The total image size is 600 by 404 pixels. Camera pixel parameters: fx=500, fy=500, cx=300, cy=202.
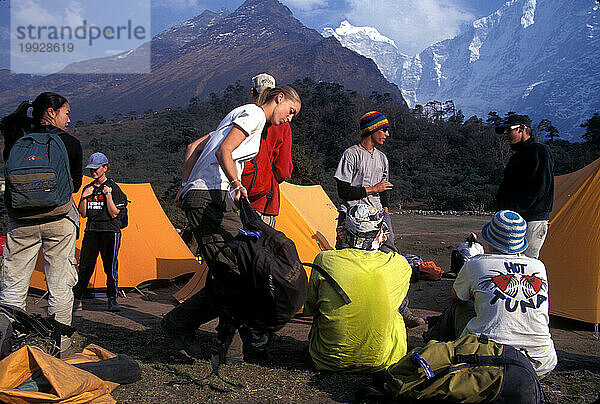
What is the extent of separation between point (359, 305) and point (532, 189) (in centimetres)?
210

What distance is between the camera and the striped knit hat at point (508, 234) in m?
2.99

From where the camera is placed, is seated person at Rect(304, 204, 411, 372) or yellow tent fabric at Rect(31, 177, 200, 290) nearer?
seated person at Rect(304, 204, 411, 372)

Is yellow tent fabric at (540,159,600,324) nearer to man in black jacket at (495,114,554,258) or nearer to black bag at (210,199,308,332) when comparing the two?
man in black jacket at (495,114,554,258)

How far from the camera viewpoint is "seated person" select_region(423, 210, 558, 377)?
2816mm

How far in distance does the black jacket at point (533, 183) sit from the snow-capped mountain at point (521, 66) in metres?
101

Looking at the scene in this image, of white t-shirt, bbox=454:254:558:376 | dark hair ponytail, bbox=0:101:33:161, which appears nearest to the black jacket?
white t-shirt, bbox=454:254:558:376

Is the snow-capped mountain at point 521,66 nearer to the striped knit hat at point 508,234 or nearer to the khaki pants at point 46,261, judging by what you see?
the striped knit hat at point 508,234

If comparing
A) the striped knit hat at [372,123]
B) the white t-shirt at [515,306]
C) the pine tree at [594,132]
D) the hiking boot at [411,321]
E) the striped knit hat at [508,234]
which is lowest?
the hiking boot at [411,321]

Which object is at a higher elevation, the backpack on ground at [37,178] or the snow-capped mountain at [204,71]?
the snow-capped mountain at [204,71]

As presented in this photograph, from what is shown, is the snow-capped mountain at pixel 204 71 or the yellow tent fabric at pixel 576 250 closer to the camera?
the yellow tent fabric at pixel 576 250

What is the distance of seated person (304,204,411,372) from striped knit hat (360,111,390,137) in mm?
1523

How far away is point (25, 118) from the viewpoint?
359 cm

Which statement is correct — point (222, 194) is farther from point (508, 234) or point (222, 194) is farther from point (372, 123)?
point (372, 123)

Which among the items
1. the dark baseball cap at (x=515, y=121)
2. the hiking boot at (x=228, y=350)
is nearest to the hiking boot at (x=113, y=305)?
the hiking boot at (x=228, y=350)
